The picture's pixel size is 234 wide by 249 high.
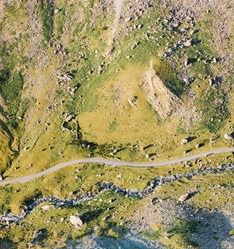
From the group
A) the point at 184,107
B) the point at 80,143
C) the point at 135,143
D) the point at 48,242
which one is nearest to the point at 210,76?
the point at 184,107

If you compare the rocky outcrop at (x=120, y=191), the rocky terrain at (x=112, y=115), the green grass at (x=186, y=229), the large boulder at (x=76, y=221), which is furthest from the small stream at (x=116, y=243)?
the rocky outcrop at (x=120, y=191)

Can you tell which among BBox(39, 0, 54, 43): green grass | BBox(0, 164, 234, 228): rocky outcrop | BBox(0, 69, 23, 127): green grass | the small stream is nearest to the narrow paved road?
BBox(0, 164, 234, 228): rocky outcrop

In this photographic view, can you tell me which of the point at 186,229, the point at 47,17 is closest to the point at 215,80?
the point at 186,229

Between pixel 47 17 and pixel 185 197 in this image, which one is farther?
pixel 47 17

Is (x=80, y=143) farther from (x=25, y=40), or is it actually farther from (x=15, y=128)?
(x=25, y=40)

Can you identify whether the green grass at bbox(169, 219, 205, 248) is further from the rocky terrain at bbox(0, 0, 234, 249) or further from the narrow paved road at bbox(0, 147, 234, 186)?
the narrow paved road at bbox(0, 147, 234, 186)

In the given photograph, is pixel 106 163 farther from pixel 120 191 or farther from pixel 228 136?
pixel 228 136
